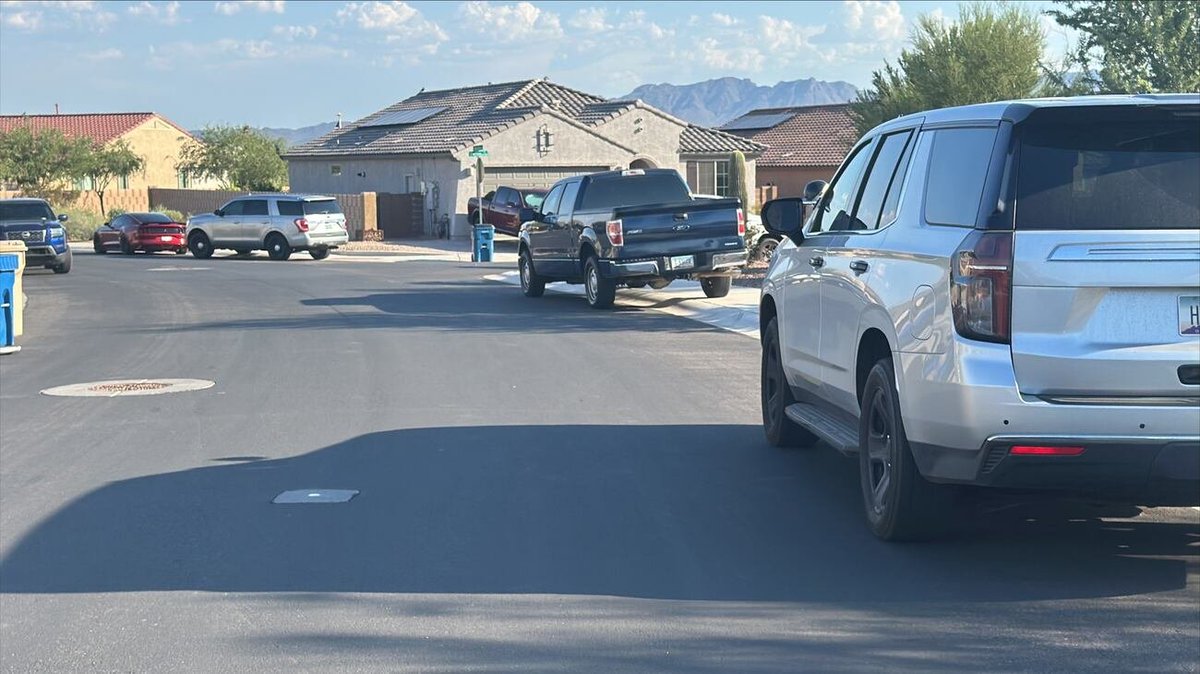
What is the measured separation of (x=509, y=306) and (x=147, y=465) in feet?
44.8

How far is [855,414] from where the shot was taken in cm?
805

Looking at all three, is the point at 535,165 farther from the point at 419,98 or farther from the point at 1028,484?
the point at 1028,484

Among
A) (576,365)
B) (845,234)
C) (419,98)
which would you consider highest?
(419,98)

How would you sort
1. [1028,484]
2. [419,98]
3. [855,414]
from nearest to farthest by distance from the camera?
[1028,484], [855,414], [419,98]

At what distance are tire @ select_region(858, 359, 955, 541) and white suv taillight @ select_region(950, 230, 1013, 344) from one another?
0.77 metres

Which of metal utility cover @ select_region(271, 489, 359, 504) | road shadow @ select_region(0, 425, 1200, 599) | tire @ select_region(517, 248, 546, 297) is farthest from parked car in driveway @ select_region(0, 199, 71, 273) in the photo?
metal utility cover @ select_region(271, 489, 359, 504)

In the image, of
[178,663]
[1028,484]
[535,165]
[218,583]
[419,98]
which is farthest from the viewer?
[419,98]

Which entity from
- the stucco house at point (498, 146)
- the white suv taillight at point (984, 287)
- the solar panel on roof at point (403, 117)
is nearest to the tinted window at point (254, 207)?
the stucco house at point (498, 146)

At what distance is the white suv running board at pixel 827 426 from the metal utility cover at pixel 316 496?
2.73 m

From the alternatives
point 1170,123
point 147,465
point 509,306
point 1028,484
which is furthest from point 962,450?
point 509,306

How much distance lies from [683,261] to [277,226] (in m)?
22.4

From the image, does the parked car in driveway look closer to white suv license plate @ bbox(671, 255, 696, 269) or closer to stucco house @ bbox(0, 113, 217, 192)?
white suv license plate @ bbox(671, 255, 696, 269)

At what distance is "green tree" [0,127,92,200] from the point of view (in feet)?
209

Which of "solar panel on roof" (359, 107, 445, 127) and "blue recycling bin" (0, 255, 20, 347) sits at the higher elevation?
"solar panel on roof" (359, 107, 445, 127)
